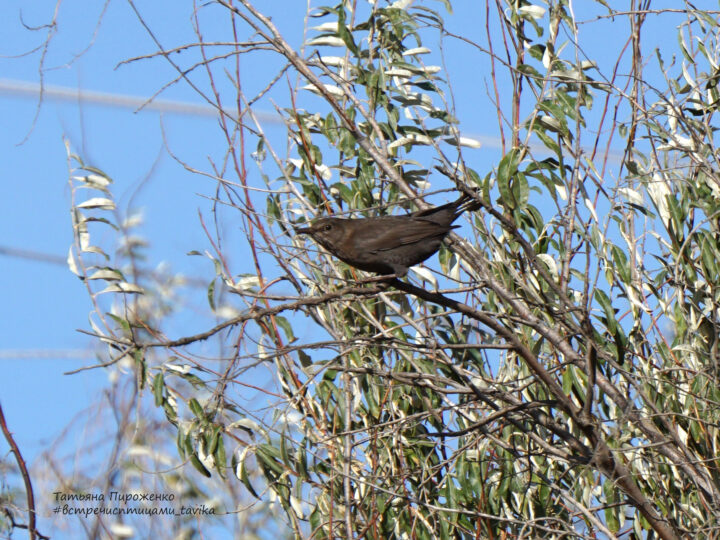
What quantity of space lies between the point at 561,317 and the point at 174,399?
1784 mm

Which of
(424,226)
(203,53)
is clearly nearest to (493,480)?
(424,226)

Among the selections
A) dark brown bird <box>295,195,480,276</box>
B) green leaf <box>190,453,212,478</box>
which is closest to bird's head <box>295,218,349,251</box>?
dark brown bird <box>295,195,480,276</box>

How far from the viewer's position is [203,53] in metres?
4.33

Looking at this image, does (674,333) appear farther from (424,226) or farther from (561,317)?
(424,226)

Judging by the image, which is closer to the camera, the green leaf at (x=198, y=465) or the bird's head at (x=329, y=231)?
the green leaf at (x=198, y=465)

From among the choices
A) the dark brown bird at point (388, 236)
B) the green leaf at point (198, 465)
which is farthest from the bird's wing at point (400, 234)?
the green leaf at point (198, 465)

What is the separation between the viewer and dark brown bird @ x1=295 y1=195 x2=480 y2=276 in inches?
178

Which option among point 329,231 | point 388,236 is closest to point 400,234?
point 388,236

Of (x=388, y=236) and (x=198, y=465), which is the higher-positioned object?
(x=388, y=236)

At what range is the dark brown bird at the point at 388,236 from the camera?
452cm

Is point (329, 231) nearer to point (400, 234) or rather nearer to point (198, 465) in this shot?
point (400, 234)

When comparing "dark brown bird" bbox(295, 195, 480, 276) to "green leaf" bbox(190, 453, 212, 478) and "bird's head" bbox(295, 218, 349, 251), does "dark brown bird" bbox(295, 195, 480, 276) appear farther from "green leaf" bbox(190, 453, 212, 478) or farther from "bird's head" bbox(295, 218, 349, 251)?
"green leaf" bbox(190, 453, 212, 478)

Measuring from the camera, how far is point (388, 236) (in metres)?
4.54

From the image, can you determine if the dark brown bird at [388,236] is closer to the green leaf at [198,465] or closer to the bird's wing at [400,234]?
the bird's wing at [400,234]
